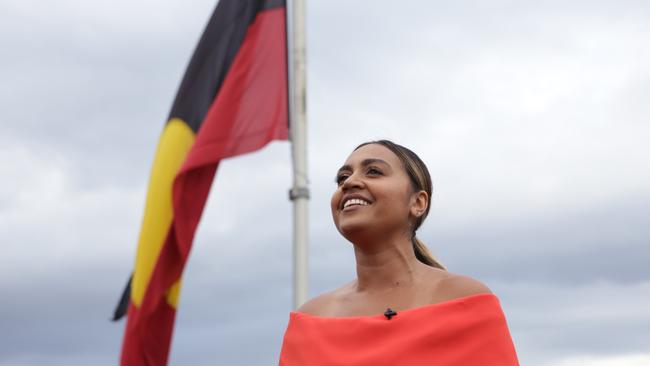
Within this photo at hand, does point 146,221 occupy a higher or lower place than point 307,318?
higher

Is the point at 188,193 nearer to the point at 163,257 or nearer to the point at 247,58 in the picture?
the point at 163,257

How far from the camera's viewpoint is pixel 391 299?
13.9 ft

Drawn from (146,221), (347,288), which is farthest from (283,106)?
(347,288)

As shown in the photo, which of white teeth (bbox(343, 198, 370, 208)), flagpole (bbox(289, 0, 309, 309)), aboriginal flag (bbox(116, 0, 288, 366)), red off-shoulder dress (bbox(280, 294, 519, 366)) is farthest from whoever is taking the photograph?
aboriginal flag (bbox(116, 0, 288, 366))

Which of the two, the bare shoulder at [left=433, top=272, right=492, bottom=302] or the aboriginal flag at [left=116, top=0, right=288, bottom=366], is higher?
the aboriginal flag at [left=116, top=0, right=288, bottom=366]

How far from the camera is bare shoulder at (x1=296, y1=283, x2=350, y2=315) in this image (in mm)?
4449

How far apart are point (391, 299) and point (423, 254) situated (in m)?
0.37

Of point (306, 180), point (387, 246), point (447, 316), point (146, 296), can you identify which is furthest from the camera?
point (146, 296)

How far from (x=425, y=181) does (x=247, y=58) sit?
656 centimetres

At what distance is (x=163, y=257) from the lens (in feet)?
35.2

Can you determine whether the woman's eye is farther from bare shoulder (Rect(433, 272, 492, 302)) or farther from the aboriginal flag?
the aboriginal flag

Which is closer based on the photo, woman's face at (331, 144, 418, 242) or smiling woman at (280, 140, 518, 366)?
smiling woman at (280, 140, 518, 366)

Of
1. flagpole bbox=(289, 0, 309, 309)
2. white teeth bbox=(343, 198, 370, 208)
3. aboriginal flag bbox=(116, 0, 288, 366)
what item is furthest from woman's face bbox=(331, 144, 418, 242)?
aboriginal flag bbox=(116, 0, 288, 366)

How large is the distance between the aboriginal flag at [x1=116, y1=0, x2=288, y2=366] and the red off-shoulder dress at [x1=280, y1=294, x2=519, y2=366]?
6155mm
